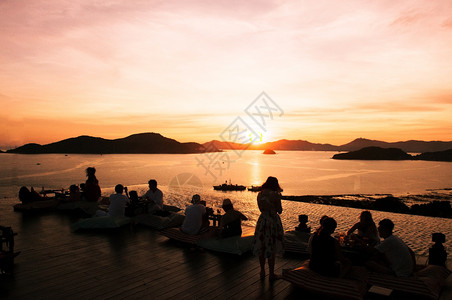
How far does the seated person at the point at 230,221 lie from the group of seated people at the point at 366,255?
250 centimetres

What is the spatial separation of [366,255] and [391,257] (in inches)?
22.8

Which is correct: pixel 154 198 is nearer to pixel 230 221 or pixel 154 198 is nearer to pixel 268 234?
pixel 230 221

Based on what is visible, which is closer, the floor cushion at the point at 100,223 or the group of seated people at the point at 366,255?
the group of seated people at the point at 366,255

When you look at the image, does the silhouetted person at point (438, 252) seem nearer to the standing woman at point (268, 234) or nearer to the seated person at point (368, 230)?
the seated person at point (368, 230)

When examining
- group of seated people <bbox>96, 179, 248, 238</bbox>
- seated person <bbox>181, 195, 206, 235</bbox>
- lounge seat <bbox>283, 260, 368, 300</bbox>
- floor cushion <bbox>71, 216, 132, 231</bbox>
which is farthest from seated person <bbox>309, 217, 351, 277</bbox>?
floor cushion <bbox>71, 216, 132, 231</bbox>

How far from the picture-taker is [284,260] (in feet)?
25.1

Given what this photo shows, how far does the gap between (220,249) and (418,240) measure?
102 ft

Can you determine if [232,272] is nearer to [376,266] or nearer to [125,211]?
[376,266]

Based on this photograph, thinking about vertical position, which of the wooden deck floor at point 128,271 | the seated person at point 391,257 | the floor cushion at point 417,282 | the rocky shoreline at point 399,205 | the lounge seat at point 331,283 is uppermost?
the seated person at point 391,257

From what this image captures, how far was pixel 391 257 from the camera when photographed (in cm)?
587

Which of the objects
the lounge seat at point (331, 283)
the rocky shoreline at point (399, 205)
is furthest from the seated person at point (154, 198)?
the rocky shoreline at point (399, 205)

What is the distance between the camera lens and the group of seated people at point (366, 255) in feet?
18.2

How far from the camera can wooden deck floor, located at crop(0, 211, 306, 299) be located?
18.9 feet

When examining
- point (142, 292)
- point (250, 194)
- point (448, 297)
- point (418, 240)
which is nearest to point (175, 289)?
point (142, 292)
